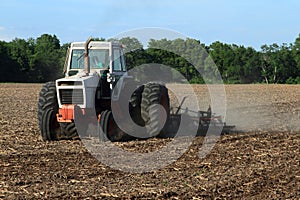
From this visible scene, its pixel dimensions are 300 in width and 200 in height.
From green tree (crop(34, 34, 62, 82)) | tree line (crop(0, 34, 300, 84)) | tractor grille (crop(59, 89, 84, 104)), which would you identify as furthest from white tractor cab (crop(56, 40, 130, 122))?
green tree (crop(34, 34, 62, 82))

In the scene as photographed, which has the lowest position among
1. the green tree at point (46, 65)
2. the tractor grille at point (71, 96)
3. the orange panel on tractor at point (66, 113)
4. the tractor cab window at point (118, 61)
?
the orange panel on tractor at point (66, 113)

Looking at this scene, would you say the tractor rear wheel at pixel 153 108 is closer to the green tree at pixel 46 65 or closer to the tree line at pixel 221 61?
the tree line at pixel 221 61

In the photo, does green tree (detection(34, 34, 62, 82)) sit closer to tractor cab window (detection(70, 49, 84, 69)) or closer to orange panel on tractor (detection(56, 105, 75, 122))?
tractor cab window (detection(70, 49, 84, 69))

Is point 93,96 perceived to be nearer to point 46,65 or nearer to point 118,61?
point 118,61

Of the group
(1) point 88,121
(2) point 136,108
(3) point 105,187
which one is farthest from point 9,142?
(3) point 105,187

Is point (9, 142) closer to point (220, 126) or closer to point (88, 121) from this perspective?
point (88, 121)

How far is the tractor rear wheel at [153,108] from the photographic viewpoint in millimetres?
12078

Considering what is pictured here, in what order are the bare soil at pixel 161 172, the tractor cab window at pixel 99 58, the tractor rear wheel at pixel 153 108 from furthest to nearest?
the tractor cab window at pixel 99 58
the tractor rear wheel at pixel 153 108
the bare soil at pixel 161 172

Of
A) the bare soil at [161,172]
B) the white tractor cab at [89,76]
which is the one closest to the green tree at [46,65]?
the white tractor cab at [89,76]

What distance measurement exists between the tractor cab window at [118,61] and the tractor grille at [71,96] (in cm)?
122

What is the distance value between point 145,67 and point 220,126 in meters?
3.05

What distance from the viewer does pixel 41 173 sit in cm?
857

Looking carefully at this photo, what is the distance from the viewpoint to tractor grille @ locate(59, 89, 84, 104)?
38.9 feet

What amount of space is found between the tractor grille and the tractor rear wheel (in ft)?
4.44
